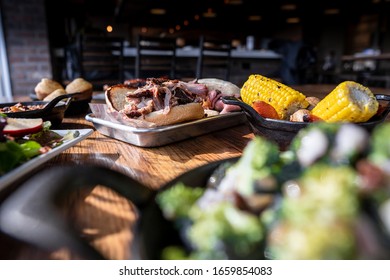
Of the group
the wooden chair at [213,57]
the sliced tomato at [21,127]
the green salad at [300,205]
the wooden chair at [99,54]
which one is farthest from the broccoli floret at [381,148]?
the wooden chair at [99,54]

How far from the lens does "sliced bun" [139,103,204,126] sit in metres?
0.84

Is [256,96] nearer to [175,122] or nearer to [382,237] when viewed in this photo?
[175,122]

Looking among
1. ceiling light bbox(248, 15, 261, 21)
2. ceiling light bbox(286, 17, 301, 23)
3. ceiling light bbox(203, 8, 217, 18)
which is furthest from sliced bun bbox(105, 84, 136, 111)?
ceiling light bbox(286, 17, 301, 23)

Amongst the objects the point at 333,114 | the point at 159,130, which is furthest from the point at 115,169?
the point at 333,114

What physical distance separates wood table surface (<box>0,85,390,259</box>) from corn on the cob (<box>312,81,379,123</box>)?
0.76ft

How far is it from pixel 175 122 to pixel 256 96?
0.27m

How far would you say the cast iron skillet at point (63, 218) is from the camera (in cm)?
29

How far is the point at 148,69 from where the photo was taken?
2822mm

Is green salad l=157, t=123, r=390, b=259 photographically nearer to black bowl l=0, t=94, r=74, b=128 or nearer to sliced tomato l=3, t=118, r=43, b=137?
sliced tomato l=3, t=118, r=43, b=137

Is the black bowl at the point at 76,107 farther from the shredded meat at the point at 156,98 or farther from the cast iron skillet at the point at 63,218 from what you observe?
the cast iron skillet at the point at 63,218

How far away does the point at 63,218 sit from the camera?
1.05 ft

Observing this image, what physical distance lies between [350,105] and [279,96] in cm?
21

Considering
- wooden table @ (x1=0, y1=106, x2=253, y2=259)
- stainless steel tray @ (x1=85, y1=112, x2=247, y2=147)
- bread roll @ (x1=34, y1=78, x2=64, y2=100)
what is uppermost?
bread roll @ (x1=34, y1=78, x2=64, y2=100)

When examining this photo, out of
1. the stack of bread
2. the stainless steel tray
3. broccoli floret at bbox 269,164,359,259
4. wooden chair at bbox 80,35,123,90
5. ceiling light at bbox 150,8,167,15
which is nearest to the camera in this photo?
broccoli floret at bbox 269,164,359,259
